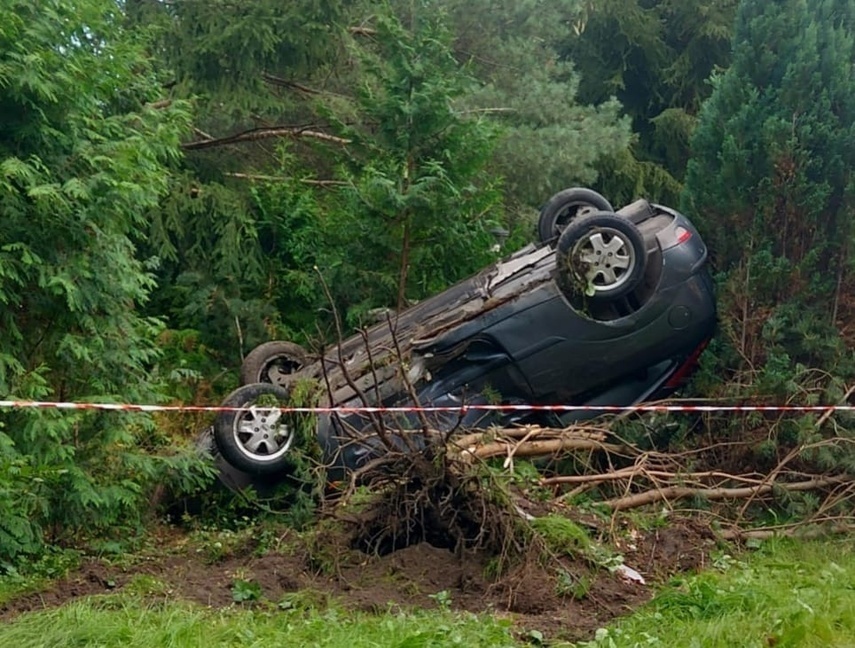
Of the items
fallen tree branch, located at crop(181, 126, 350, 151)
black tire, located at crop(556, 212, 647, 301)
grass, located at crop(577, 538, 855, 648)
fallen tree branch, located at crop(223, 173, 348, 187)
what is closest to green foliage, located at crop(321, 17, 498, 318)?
black tire, located at crop(556, 212, 647, 301)

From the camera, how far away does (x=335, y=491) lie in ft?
20.6

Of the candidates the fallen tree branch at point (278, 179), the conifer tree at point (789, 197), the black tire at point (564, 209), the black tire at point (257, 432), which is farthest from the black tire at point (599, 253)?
the fallen tree branch at point (278, 179)

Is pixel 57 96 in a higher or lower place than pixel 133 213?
higher

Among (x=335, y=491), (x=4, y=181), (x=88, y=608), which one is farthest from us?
(x=335, y=491)

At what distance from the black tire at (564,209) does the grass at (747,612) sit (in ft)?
13.0

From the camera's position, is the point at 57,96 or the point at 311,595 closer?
the point at 311,595

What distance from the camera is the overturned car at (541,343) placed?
7.40 metres

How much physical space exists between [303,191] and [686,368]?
5487 mm

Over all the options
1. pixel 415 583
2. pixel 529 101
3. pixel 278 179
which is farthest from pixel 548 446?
pixel 529 101

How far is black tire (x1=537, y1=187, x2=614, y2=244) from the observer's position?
8906 mm

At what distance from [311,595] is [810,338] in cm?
443

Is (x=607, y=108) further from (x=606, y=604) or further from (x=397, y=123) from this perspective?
(x=606, y=604)

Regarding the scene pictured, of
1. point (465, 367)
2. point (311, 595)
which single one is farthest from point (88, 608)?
point (465, 367)

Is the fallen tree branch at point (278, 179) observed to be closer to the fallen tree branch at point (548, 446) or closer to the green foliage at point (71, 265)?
the green foliage at point (71, 265)
